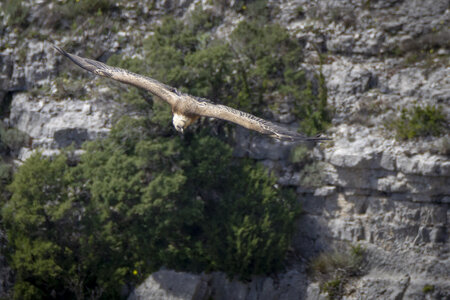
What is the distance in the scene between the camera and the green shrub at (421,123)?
11.9 metres

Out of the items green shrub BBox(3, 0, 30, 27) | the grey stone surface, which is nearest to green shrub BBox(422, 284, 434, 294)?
the grey stone surface

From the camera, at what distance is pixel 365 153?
Answer: 1234cm

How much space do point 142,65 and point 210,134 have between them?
8.36 feet

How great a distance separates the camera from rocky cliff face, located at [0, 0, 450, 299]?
11.9 metres

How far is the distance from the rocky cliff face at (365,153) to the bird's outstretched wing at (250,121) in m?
4.68

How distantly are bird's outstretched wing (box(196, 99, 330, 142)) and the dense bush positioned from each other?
3.61m

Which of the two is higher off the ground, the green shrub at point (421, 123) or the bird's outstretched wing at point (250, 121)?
the green shrub at point (421, 123)

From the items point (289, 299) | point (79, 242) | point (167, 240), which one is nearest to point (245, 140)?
point (167, 240)

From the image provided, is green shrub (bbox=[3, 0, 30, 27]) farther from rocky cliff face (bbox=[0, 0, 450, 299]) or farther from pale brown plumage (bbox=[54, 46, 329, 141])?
pale brown plumage (bbox=[54, 46, 329, 141])

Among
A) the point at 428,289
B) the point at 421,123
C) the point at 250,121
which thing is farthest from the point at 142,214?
the point at 421,123

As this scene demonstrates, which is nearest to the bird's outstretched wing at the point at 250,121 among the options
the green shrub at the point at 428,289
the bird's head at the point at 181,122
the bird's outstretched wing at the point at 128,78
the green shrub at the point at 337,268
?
the bird's head at the point at 181,122

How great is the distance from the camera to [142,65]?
12906 mm

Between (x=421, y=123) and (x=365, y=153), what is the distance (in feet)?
4.94

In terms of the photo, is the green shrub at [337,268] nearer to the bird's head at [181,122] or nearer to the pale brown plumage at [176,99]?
the pale brown plumage at [176,99]
